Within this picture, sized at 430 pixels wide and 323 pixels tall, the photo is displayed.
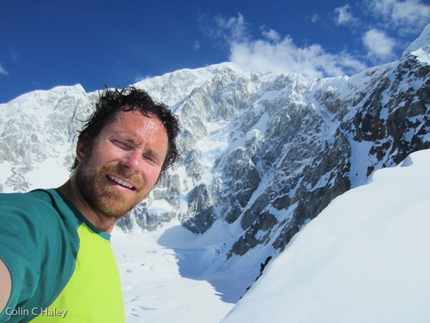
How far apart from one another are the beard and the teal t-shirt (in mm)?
133

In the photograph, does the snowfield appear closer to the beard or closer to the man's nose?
the beard

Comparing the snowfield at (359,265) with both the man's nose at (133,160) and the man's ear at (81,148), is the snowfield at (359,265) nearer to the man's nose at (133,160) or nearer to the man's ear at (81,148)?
the man's nose at (133,160)

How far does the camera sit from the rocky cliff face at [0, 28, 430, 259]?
59.4 meters

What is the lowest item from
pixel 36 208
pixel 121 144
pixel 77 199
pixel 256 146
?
pixel 36 208

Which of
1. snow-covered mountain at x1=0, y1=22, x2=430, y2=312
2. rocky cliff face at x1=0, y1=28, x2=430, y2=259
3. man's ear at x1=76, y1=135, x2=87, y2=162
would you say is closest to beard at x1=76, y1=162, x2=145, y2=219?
man's ear at x1=76, y1=135, x2=87, y2=162

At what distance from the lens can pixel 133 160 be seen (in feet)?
7.28

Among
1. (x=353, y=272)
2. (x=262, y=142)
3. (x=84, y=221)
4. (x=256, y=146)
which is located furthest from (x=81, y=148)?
(x=262, y=142)

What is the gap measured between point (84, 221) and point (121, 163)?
1.64 ft

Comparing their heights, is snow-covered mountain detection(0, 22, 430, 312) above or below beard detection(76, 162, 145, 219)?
above

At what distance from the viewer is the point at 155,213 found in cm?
11656

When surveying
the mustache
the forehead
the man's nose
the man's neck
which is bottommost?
the man's neck

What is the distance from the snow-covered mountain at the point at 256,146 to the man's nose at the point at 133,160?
41.1 metres

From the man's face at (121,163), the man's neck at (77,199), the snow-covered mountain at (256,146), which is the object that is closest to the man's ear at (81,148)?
the man's face at (121,163)

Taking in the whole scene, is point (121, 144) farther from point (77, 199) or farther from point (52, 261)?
point (52, 261)
